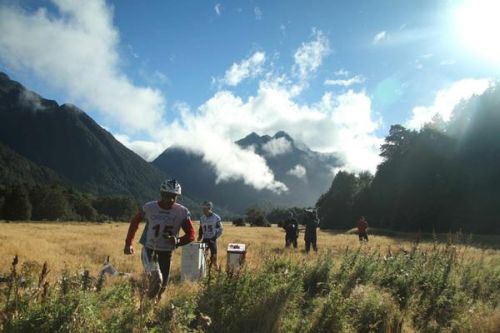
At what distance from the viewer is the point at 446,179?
6588 centimetres

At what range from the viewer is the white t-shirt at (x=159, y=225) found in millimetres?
8148

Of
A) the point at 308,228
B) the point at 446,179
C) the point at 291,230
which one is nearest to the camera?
the point at 308,228

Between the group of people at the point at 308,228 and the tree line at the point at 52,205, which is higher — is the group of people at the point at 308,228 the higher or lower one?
the lower one

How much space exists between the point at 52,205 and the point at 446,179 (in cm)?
7964

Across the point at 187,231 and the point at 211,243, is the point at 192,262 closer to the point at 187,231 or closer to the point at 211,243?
the point at 211,243

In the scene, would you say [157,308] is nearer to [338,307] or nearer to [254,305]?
[254,305]

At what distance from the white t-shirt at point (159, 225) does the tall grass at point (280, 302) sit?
795mm

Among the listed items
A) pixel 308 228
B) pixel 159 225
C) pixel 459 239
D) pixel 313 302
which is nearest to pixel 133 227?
pixel 159 225

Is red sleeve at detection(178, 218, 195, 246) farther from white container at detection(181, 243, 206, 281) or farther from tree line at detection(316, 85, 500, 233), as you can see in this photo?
tree line at detection(316, 85, 500, 233)

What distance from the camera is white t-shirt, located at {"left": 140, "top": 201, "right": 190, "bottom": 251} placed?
321 inches

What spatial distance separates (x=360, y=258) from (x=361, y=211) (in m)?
74.2

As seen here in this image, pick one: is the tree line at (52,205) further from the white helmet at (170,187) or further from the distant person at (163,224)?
the white helmet at (170,187)

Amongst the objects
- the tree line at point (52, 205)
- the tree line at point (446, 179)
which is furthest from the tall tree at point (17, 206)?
the tree line at point (446, 179)

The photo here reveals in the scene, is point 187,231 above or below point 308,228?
below
